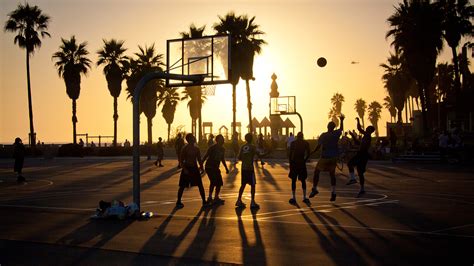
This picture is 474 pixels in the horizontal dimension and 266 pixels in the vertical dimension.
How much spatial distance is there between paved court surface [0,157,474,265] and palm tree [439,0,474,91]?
36402 mm

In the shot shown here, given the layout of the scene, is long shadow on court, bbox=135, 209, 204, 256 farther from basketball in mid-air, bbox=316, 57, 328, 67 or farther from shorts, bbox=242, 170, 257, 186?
basketball in mid-air, bbox=316, 57, 328, 67

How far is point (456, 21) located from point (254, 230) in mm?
46683

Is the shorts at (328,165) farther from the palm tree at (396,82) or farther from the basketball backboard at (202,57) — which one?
the palm tree at (396,82)

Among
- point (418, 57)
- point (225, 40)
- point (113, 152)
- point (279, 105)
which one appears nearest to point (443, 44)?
point (418, 57)

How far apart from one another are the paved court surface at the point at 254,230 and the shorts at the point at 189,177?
2.02 ft

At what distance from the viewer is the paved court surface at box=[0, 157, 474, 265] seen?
31.9 ft

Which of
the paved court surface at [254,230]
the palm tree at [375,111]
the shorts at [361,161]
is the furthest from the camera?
the palm tree at [375,111]

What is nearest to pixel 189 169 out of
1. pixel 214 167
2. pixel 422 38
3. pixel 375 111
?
pixel 214 167

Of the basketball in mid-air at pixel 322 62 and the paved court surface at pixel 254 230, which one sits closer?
the paved court surface at pixel 254 230

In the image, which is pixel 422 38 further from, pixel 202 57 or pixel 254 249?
pixel 254 249

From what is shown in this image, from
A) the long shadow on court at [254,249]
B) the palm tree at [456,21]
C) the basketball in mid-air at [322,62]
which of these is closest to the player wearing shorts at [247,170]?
the long shadow on court at [254,249]

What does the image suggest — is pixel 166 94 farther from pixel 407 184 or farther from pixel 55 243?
pixel 55 243

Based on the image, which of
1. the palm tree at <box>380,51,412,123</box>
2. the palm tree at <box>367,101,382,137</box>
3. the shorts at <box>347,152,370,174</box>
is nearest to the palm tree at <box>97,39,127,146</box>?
the palm tree at <box>380,51,412,123</box>

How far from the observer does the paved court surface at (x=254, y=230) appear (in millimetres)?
9719
